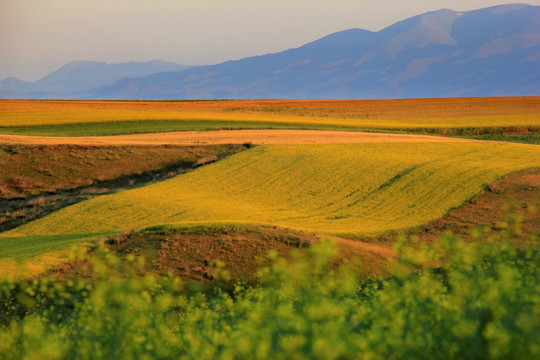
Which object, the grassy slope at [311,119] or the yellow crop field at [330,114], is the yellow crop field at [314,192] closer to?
the grassy slope at [311,119]

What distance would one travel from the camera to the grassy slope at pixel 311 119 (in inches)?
2411

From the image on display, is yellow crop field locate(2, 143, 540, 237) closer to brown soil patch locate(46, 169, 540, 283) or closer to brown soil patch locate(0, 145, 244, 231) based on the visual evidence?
brown soil patch locate(46, 169, 540, 283)

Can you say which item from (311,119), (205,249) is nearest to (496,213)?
(205,249)

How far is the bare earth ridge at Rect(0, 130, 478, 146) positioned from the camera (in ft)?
153

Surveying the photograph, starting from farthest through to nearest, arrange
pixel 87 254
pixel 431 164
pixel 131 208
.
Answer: pixel 431 164
pixel 131 208
pixel 87 254

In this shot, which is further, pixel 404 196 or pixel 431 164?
pixel 431 164

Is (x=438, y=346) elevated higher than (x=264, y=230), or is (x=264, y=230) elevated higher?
(x=438, y=346)

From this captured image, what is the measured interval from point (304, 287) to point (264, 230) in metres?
12.4

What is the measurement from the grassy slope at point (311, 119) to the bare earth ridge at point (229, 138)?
6.46 m

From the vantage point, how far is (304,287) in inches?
318

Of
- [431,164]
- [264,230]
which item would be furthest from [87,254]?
[431,164]

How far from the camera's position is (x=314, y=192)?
98.9 feet

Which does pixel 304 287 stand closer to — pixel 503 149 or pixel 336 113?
pixel 503 149

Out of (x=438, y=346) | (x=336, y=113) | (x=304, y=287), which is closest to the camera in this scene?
(x=438, y=346)
